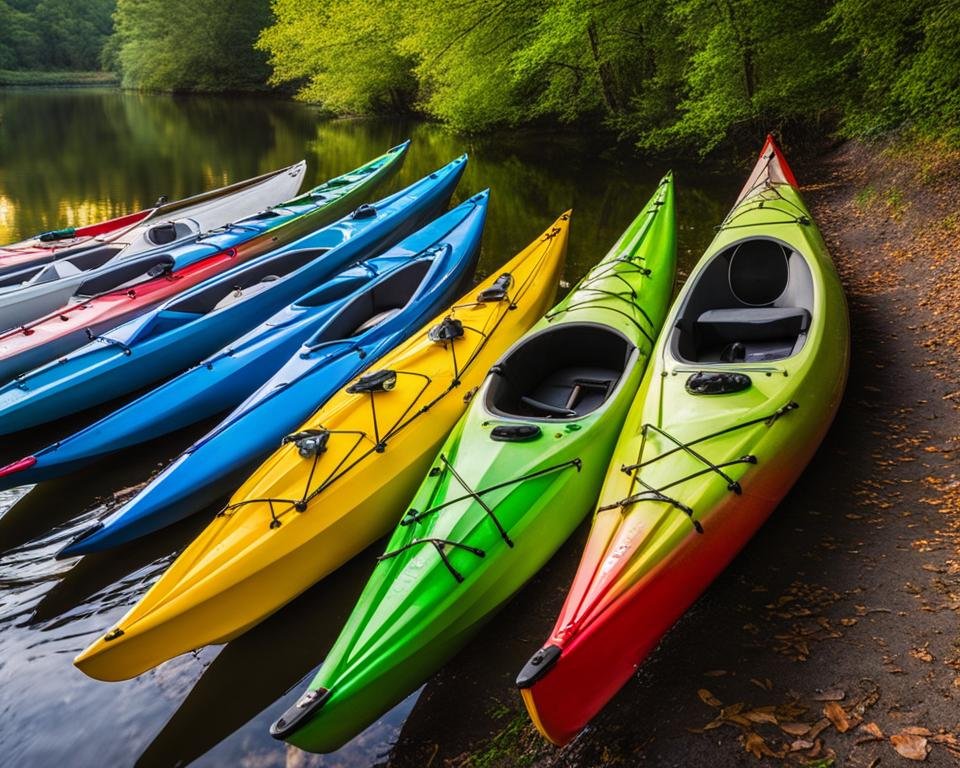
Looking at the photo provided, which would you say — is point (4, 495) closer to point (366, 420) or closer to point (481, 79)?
point (366, 420)

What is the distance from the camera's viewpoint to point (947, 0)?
8664mm

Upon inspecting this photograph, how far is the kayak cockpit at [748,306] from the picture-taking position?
587cm

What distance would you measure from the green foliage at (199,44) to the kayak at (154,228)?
1441 inches

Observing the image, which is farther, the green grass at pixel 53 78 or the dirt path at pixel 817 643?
the green grass at pixel 53 78

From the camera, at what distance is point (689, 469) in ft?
13.3

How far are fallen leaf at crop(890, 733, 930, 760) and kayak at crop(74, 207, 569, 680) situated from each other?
3164mm

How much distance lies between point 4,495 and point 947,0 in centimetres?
1130

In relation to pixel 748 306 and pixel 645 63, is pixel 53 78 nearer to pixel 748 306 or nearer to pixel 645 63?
pixel 645 63

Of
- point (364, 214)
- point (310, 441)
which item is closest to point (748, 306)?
point (310, 441)

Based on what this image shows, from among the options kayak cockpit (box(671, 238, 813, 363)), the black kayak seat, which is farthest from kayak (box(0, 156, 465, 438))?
the black kayak seat

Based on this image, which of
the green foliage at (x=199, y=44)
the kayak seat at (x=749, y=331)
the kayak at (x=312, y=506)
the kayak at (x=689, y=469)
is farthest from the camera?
the green foliage at (x=199, y=44)

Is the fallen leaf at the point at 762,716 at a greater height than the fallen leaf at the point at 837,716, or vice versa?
the fallen leaf at the point at 837,716

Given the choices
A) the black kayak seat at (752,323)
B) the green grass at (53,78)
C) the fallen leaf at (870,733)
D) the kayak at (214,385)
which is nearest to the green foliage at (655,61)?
the black kayak seat at (752,323)

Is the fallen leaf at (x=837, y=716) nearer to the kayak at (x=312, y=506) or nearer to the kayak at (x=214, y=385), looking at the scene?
the kayak at (x=312, y=506)
